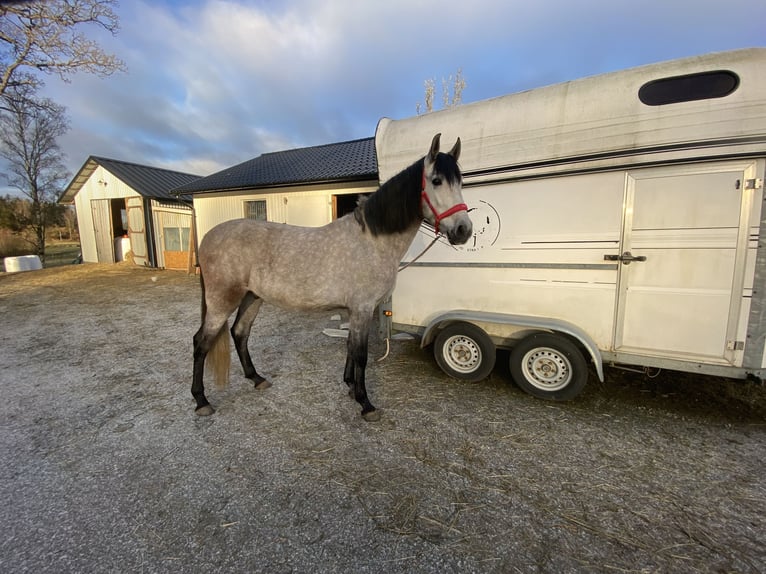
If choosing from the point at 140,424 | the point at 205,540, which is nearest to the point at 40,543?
the point at 205,540

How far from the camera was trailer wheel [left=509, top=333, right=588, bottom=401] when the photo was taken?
2914 millimetres

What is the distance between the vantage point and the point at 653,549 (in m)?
1.61

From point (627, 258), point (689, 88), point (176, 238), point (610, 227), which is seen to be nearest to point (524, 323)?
point (627, 258)

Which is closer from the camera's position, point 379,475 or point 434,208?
point 379,475

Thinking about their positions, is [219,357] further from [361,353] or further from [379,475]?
[379,475]

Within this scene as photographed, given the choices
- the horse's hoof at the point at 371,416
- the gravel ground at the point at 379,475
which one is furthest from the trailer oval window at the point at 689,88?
the horse's hoof at the point at 371,416

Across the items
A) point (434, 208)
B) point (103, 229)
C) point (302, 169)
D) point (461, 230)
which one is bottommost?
point (461, 230)

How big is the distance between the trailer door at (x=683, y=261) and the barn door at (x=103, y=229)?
64.1 ft

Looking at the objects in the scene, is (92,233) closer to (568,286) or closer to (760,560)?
(568,286)

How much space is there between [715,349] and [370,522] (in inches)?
114

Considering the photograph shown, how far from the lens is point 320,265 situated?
2.82 metres

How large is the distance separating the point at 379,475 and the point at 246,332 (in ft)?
6.81

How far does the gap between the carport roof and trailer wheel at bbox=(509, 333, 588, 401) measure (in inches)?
553

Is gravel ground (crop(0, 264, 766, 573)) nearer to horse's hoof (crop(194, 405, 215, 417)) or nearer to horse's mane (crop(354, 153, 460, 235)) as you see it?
horse's hoof (crop(194, 405, 215, 417))
